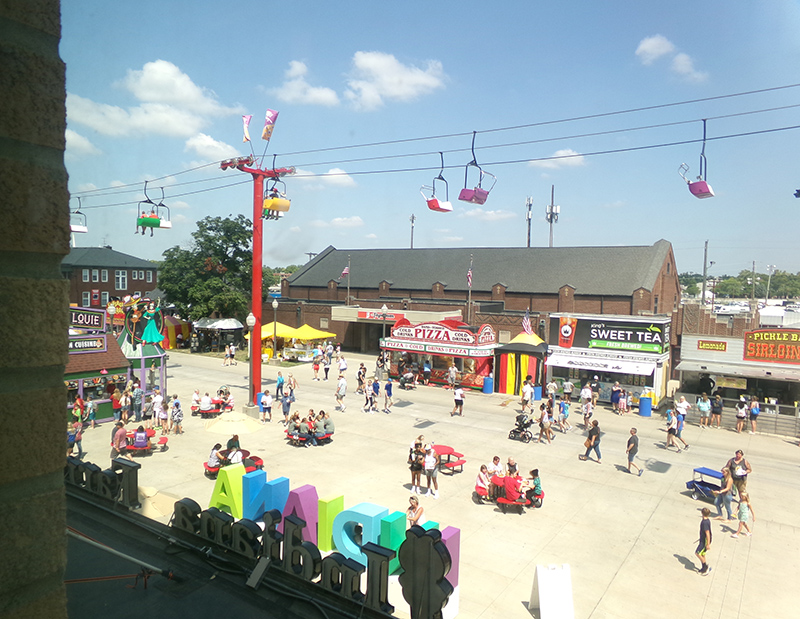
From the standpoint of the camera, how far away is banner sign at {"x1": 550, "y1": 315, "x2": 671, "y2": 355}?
2789 centimetres

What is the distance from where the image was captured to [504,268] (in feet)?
163

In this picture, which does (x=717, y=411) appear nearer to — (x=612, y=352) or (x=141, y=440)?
(x=612, y=352)

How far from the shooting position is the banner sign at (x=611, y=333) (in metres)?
27.9

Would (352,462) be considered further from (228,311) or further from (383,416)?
(228,311)

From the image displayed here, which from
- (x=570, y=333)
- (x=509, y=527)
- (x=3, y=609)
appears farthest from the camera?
(x=570, y=333)

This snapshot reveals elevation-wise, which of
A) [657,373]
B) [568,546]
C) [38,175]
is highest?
[38,175]

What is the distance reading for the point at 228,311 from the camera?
150 feet

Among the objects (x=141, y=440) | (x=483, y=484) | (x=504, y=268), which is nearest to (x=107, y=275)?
(x=504, y=268)

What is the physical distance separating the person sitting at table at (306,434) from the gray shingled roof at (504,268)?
102 feet

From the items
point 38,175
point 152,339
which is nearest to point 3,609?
point 38,175

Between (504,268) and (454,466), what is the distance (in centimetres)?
3479

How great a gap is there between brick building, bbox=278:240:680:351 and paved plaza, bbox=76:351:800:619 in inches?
678

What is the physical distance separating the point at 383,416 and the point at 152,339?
10.1 metres

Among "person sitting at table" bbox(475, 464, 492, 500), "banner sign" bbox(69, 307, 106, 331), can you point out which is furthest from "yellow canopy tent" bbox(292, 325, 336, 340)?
"person sitting at table" bbox(475, 464, 492, 500)
